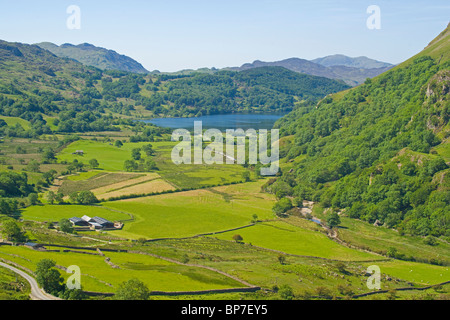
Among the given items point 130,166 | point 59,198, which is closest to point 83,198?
point 59,198

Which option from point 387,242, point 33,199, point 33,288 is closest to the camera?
point 33,288

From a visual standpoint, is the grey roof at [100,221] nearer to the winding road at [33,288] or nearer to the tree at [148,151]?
the winding road at [33,288]

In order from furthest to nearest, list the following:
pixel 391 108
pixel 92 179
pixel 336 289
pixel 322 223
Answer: pixel 391 108
pixel 92 179
pixel 322 223
pixel 336 289

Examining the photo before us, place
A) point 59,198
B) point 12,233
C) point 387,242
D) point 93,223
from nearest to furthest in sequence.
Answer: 1. point 12,233
2. point 93,223
3. point 387,242
4. point 59,198

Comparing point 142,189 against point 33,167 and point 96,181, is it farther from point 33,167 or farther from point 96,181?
point 33,167

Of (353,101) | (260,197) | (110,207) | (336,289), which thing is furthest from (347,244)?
(353,101)
